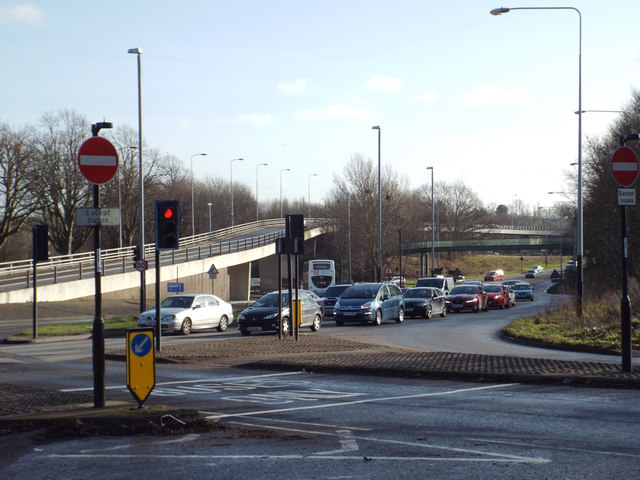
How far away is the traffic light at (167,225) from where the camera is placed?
57.6 feet

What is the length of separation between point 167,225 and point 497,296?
3546 cm

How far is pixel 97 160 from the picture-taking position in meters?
10.2

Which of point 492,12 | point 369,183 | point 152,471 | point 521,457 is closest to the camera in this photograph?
point 152,471

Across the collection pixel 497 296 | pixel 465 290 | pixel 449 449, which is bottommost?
pixel 497 296

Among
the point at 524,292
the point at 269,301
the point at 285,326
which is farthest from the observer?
the point at 524,292

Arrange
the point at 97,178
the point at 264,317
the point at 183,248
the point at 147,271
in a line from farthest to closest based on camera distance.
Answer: the point at 183,248
the point at 147,271
the point at 264,317
the point at 97,178

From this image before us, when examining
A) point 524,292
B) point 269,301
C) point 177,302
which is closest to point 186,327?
point 177,302

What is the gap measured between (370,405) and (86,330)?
811 inches

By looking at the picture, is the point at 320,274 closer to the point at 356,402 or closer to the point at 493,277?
the point at 356,402

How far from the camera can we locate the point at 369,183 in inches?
3295

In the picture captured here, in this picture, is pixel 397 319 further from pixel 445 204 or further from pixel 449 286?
pixel 445 204

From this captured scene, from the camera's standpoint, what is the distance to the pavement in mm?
9422

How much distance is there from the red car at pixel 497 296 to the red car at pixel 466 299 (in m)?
3.97

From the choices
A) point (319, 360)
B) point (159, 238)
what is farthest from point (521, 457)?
point (159, 238)
